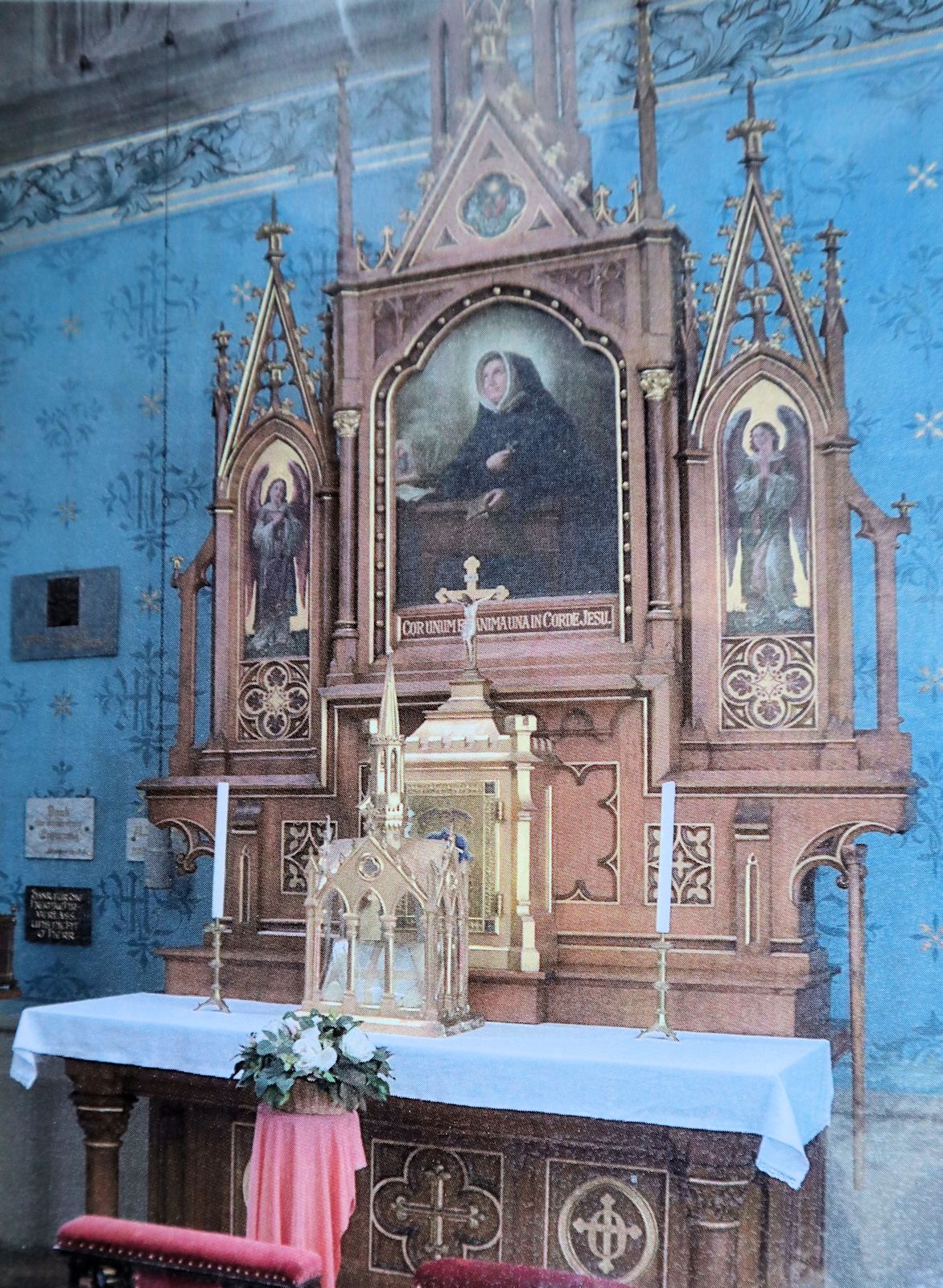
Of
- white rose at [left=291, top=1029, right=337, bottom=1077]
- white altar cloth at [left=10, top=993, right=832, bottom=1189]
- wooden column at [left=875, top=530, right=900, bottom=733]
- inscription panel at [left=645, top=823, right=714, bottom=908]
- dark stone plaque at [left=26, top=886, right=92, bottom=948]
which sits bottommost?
white altar cloth at [left=10, top=993, right=832, bottom=1189]

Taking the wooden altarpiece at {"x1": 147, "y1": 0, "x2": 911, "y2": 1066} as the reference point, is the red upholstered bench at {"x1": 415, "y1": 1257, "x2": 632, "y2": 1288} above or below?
below

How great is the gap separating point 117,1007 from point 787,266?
10.4 ft

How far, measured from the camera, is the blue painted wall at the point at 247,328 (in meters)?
4.38

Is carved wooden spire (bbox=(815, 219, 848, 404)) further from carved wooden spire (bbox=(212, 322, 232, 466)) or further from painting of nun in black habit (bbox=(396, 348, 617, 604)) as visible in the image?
carved wooden spire (bbox=(212, 322, 232, 466))

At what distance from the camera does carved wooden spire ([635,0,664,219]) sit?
4.62 metres

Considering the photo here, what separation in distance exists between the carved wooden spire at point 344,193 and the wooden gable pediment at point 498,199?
9.9 inches

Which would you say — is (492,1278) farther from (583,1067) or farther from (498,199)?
(498,199)

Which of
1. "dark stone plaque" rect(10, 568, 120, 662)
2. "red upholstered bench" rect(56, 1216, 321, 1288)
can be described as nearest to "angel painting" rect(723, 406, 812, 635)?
"red upholstered bench" rect(56, 1216, 321, 1288)

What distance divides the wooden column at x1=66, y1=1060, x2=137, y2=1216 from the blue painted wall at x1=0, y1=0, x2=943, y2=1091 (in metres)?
0.99

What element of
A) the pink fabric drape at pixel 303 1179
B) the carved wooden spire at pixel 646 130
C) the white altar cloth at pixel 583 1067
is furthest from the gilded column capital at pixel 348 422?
the pink fabric drape at pixel 303 1179

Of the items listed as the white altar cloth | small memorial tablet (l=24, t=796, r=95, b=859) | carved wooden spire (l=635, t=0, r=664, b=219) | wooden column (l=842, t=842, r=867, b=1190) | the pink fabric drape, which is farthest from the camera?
small memorial tablet (l=24, t=796, r=95, b=859)

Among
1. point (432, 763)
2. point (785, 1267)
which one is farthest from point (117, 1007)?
point (785, 1267)

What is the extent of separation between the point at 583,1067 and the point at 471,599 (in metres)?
1.60

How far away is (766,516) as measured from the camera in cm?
446
